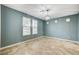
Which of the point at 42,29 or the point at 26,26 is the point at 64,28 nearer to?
the point at 42,29

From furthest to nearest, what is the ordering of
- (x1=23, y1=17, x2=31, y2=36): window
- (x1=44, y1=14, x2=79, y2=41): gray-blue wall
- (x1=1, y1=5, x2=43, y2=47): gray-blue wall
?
(x1=44, y1=14, x2=79, y2=41): gray-blue wall < (x1=23, y1=17, x2=31, y2=36): window < (x1=1, y1=5, x2=43, y2=47): gray-blue wall

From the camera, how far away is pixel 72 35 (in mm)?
6973

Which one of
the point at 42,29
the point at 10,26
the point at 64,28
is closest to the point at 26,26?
the point at 10,26

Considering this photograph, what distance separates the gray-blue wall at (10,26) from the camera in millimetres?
4370

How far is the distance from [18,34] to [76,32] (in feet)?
14.2

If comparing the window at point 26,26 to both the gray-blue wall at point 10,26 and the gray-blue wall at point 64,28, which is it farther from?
the gray-blue wall at point 64,28

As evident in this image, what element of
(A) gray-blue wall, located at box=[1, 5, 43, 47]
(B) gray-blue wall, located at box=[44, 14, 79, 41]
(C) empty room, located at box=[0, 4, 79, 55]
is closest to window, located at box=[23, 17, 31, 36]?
(C) empty room, located at box=[0, 4, 79, 55]

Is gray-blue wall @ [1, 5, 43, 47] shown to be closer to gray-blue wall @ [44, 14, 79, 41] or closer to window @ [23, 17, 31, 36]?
window @ [23, 17, 31, 36]

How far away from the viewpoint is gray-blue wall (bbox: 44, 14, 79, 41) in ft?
21.9

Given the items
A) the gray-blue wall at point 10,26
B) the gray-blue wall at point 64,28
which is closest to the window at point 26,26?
the gray-blue wall at point 10,26

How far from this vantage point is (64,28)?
25.6ft

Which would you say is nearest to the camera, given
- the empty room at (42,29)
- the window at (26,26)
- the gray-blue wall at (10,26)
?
the empty room at (42,29)

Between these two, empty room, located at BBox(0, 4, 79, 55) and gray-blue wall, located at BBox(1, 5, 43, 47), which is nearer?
empty room, located at BBox(0, 4, 79, 55)
